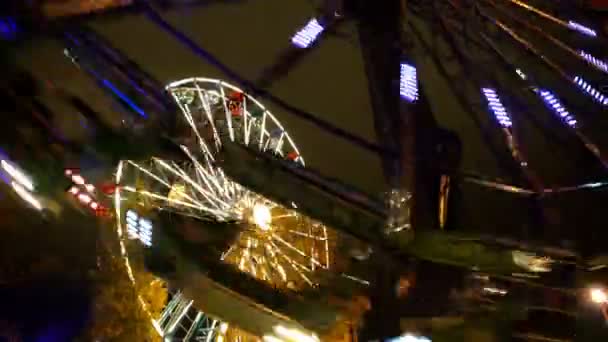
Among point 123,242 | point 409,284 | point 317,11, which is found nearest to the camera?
point 409,284

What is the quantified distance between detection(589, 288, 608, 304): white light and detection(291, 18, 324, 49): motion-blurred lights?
3151 millimetres

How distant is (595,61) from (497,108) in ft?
2.98

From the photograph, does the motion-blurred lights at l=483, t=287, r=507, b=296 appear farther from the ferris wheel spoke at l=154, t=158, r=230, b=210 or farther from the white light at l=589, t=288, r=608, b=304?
the ferris wheel spoke at l=154, t=158, r=230, b=210

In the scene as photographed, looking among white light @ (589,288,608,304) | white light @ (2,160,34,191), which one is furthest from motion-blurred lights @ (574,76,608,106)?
white light @ (2,160,34,191)

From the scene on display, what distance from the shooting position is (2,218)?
29.7 feet

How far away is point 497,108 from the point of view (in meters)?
6.02

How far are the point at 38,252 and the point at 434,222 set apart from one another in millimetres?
5982

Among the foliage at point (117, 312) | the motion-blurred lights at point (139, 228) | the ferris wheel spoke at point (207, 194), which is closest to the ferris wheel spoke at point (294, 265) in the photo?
the ferris wheel spoke at point (207, 194)

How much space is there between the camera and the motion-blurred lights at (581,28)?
6.01 m

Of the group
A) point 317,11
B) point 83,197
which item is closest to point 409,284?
point 317,11

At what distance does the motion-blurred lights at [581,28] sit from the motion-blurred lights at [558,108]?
595mm

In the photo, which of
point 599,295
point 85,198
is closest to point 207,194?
point 85,198

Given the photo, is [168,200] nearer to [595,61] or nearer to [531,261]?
[531,261]

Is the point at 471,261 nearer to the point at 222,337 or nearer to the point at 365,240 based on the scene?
the point at 365,240
